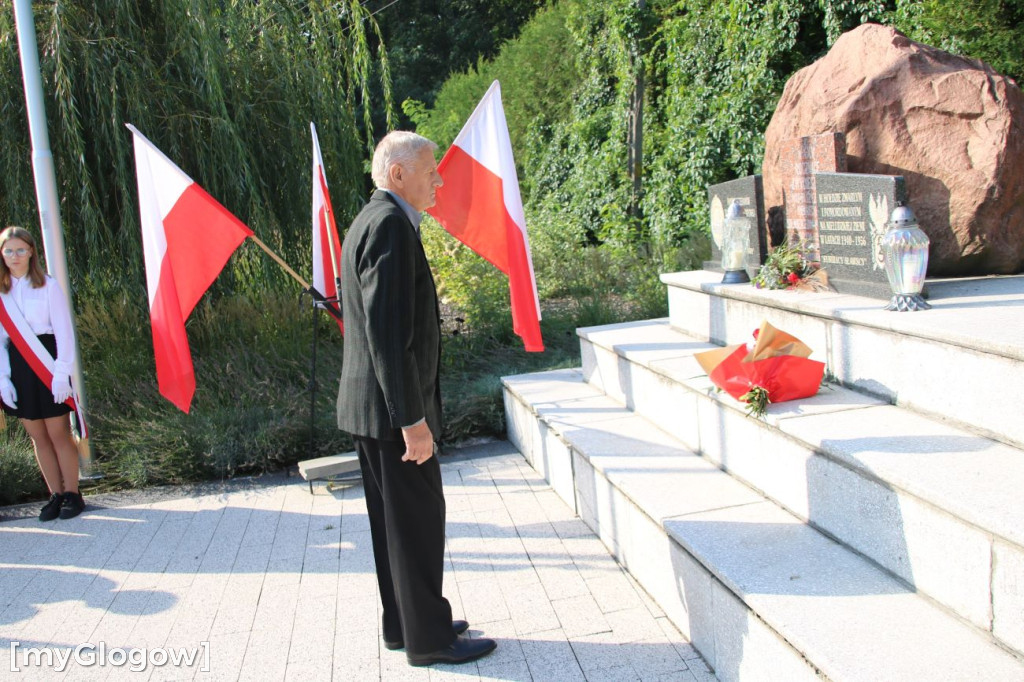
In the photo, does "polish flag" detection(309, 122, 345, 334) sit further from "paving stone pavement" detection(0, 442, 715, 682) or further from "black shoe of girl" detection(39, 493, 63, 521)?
"black shoe of girl" detection(39, 493, 63, 521)

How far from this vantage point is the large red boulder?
4723 millimetres

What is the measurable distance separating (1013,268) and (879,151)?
42.0 inches

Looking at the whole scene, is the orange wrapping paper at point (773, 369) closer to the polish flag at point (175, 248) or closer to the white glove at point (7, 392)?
the polish flag at point (175, 248)

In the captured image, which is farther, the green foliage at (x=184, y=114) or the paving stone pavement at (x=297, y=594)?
the green foliage at (x=184, y=114)

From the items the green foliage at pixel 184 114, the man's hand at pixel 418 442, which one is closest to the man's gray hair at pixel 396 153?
the man's hand at pixel 418 442

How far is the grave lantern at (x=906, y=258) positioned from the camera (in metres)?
3.78

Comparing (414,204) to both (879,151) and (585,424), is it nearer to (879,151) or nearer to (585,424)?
(585,424)

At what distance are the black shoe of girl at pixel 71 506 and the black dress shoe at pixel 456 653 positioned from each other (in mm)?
3101

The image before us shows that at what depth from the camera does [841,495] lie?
2.97 metres

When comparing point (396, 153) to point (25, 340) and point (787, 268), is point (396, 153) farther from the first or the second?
point (25, 340)

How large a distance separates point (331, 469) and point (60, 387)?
5.51 ft

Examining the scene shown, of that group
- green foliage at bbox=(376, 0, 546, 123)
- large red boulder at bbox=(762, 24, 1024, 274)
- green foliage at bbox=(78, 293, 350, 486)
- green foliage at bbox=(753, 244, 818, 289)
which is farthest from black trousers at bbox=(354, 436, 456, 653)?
green foliage at bbox=(376, 0, 546, 123)

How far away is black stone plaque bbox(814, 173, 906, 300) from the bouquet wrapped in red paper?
0.85m

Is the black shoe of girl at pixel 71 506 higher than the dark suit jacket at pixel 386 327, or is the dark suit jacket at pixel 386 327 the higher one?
the dark suit jacket at pixel 386 327
